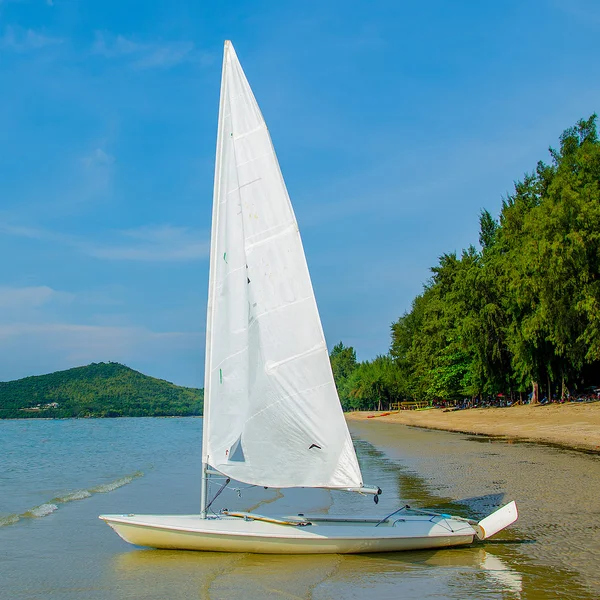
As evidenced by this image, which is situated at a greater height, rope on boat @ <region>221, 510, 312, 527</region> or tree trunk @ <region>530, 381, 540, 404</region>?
tree trunk @ <region>530, 381, 540, 404</region>

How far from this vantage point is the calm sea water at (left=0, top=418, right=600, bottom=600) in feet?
24.1

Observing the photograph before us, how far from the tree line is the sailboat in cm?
2422

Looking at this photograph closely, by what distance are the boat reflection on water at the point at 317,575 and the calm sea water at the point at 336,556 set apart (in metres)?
0.01

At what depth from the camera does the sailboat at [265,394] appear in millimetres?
8625

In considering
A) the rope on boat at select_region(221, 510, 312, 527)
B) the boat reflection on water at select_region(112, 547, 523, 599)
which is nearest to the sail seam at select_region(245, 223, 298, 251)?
the rope on boat at select_region(221, 510, 312, 527)

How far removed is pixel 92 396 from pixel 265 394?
17287 centimetres

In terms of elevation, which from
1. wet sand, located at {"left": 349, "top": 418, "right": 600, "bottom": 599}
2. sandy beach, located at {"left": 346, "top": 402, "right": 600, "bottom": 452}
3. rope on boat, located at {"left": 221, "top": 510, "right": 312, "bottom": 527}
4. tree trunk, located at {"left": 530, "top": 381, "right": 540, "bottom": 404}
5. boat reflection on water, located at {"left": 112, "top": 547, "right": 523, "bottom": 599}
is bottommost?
boat reflection on water, located at {"left": 112, "top": 547, "right": 523, "bottom": 599}

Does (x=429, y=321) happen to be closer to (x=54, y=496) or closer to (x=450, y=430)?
(x=450, y=430)

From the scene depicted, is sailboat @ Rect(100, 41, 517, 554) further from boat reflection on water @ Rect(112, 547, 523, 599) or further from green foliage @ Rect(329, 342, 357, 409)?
green foliage @ Rect(329, 342, 357, 409)

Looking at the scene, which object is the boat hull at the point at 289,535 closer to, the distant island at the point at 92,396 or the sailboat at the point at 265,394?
the sailboat at the point at 265,394

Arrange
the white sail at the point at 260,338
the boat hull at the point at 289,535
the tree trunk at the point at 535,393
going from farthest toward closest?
the tree trunk at the point at 535,393 → the white sail at the point at 260,338 → the boat hull at the point at 289,535

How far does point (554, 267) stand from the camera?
31.0 meters

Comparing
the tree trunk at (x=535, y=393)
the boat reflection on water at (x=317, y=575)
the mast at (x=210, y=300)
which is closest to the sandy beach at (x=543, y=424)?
the tree trunk at (x=535, y=393)

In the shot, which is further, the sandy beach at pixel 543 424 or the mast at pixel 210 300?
the sandy beach at pixel 543 424
